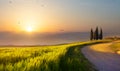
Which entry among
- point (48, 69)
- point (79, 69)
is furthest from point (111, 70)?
point (48, 69)

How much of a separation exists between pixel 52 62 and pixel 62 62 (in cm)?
128

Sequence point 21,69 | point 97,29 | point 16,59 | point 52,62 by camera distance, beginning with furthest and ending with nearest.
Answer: point 97,29, point 16,59, point 52,62, point 21,69

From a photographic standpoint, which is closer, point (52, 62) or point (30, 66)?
point (30, 66)

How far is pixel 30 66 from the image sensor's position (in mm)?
12078

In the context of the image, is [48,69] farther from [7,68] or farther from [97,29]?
[97,29]

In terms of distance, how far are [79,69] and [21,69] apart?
359 cm

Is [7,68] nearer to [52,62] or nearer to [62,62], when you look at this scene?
[52,62]

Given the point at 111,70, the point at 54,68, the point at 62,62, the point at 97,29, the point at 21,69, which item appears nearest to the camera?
the point at 21,69

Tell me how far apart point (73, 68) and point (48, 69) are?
2.36 metres

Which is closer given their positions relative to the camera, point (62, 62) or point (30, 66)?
point (30, 66)

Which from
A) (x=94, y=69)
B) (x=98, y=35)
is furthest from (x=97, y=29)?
(x=94, y=69)

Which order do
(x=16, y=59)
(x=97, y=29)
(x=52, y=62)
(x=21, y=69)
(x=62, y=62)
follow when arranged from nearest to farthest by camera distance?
(x=21, y=69), (x=52, y=62), (x=62, y=62), (x=16, y=59), (x=97, y=29)

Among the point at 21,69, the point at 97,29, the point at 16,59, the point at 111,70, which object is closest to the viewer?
the point at 21,69

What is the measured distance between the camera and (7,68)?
11.8m
